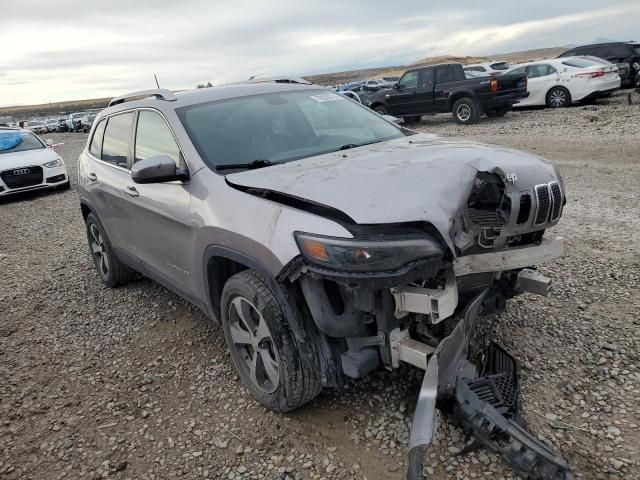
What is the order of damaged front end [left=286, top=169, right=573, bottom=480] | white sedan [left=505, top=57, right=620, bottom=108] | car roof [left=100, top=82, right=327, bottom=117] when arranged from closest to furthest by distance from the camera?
1. damaged front end [left=286, top=169, right=573, bottom=480]
2. car roof [left=100, top=82, right=327, bottom=117]
3. white sedan [left=505, top=57, right=620, bottom=108]

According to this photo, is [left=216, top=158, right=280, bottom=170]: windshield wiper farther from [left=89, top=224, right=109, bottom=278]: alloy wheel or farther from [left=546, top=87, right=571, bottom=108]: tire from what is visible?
[left=546, top=87, right=571, bottom=108]: tire

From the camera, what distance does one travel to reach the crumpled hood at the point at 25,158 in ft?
37.7

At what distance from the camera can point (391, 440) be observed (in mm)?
2781

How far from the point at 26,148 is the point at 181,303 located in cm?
981

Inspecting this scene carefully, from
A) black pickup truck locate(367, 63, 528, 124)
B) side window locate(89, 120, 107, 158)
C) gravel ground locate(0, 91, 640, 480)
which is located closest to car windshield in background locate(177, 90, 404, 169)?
gravel ground locate(0, 91, 640, 480)

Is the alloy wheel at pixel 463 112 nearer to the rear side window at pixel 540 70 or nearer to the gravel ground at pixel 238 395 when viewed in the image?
the rear side window at pixel 540 70

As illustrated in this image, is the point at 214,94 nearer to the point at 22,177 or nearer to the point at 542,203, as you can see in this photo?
the point at 542,203

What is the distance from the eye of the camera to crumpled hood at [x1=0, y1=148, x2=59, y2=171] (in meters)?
11.5

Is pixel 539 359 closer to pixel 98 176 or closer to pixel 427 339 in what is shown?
pixel 427 339

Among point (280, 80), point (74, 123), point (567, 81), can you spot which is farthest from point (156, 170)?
point (74, 123)

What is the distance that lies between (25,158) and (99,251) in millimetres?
7771

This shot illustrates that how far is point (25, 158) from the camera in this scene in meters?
11.8

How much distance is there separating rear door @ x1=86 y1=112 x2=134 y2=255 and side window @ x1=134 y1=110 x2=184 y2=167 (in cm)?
25

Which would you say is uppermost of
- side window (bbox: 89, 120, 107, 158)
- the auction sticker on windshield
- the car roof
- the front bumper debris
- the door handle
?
the car roof
